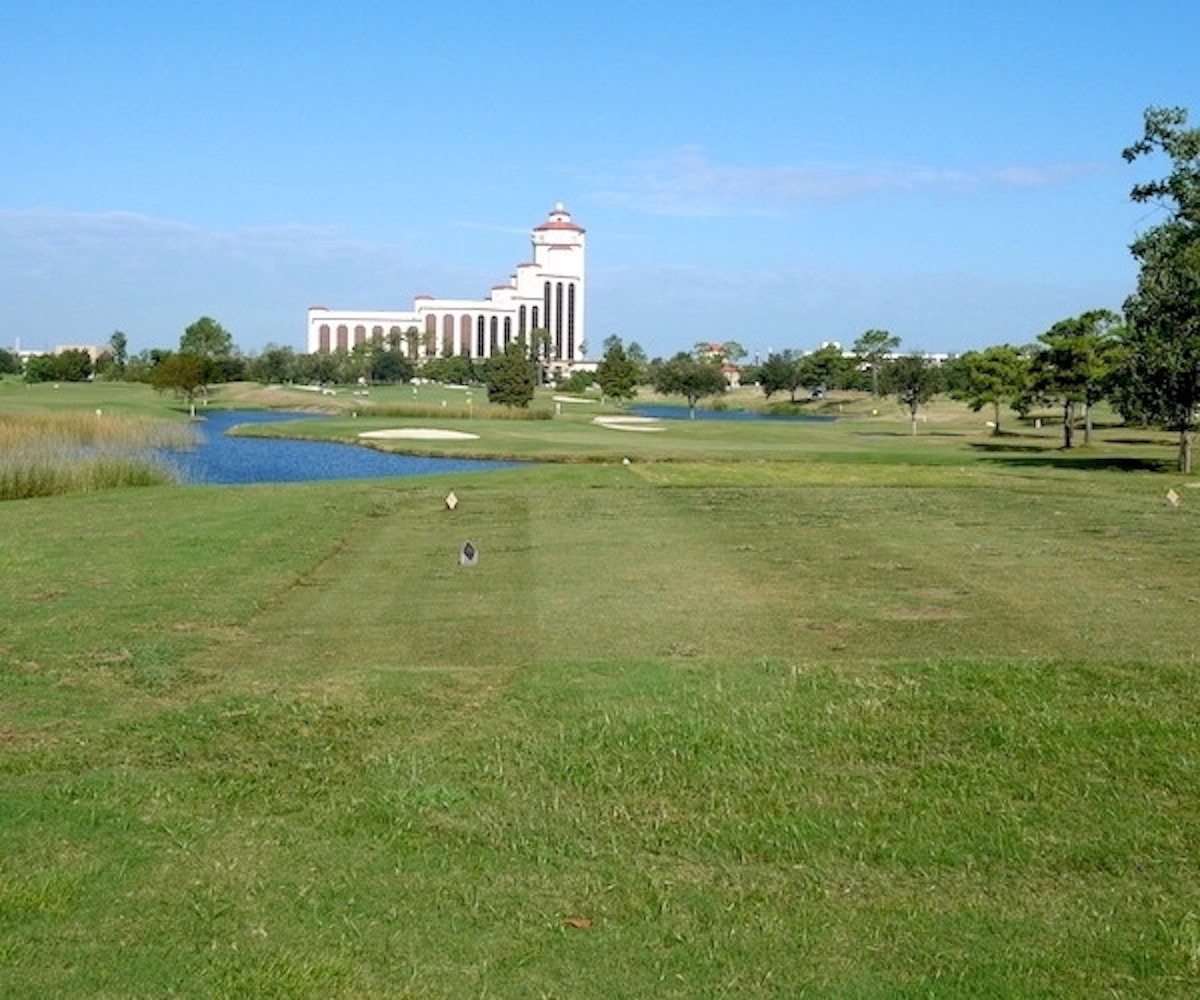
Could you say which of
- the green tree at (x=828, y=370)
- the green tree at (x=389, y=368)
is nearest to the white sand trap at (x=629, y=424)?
the green tree at (x=828, y=370)

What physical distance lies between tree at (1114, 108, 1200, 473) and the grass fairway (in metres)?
24.1

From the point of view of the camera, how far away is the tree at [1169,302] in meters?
39.9

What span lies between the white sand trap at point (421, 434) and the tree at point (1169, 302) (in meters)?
27.3

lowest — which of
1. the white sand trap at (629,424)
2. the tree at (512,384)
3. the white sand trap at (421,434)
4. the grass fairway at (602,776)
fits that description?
the white sand trap at (421,434)

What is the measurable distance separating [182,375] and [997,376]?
56114 mm

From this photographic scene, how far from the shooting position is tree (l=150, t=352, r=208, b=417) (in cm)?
10262

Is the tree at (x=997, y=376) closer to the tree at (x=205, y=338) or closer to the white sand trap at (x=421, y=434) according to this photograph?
the white sand trap at (x=421, y=434)

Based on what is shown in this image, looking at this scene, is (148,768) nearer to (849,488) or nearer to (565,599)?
(565,599)

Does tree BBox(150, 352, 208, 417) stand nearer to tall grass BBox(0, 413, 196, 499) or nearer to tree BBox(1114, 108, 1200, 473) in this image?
tall grass BBox(0, 413, 196, 499)

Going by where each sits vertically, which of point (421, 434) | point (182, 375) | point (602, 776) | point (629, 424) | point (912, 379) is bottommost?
point (421, 434)

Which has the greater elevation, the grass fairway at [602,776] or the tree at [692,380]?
the tree at [692,380]

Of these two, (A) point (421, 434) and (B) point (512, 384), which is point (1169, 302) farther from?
(B) point (512, 384)

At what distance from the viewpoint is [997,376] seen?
7344 centimetres

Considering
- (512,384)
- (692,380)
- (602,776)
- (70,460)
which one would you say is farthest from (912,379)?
(602,776)
